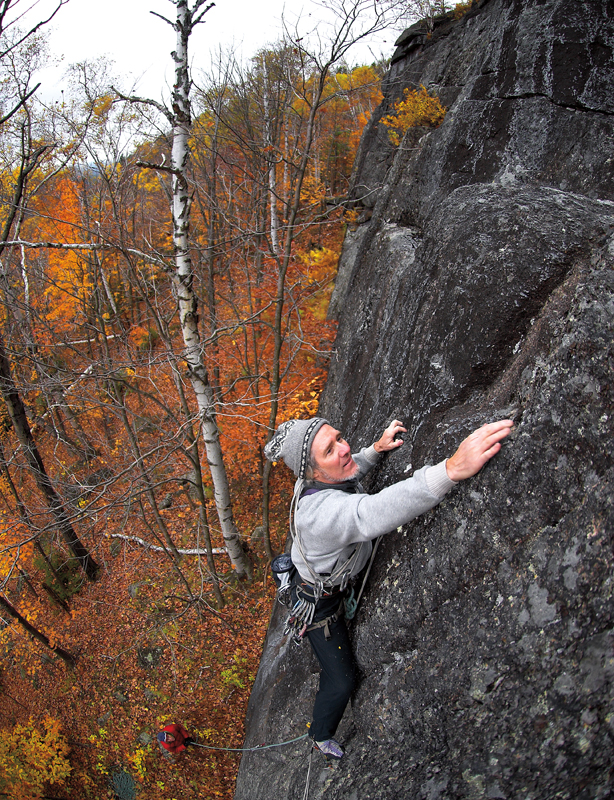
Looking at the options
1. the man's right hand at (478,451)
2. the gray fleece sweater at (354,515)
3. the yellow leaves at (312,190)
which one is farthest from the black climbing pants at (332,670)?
the yellow leaves at (312,190)

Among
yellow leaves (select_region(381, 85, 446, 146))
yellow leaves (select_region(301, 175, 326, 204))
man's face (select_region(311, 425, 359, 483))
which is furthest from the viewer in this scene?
yellow leaves (select_region(301, 175, 326, 204))

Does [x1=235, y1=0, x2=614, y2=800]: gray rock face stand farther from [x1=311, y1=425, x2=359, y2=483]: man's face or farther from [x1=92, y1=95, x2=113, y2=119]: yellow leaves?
[x1=92, y1=95, x2=113, y2=119]: yellow leaves

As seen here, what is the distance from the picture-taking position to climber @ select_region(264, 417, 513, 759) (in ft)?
7.73

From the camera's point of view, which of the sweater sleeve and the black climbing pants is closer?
the sweater sleeve

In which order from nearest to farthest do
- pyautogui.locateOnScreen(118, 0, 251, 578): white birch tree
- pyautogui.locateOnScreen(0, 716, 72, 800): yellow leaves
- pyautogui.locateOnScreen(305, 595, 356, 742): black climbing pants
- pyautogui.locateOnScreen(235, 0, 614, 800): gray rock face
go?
1. pyautogui.locateOnScreen(235, 0, 614, 800): gray rock face
2. pyautogui.locateOnScreen(305, 595, 356, 742): black climbing pants
3. pyautogui.locateOnScreen(118, 0, 251, 578): white birch tree
4. pyautogui.locateOnScreen(0, 716, 72, 800): yellow leaves

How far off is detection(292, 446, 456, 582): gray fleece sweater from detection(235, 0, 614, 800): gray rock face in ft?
1.13

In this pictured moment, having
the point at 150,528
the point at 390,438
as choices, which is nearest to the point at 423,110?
the point at 390,438

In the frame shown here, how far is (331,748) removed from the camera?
3.52 m

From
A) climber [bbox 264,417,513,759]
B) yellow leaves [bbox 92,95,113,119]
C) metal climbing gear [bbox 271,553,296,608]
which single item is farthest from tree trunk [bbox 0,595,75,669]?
yellow leaves [bbox 92,95,113,119]

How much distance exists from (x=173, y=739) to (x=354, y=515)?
26.7 ft

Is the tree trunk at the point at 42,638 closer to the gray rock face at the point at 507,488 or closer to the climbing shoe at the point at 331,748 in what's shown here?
the gray rock face at the point at 507,488

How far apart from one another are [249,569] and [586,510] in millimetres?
9345

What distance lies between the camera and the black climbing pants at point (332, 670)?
3.43 metres

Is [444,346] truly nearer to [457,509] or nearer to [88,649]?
[457,509]
